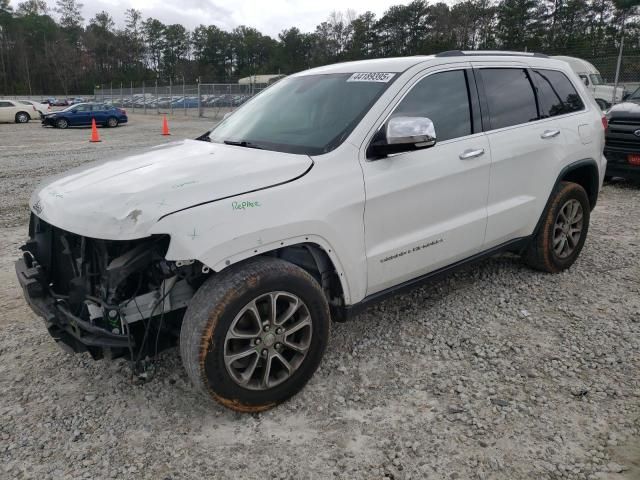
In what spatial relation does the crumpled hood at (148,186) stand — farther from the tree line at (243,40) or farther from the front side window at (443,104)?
the tree line at (243,40)

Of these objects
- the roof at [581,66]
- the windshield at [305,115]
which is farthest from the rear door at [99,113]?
the windshield at [305,115]

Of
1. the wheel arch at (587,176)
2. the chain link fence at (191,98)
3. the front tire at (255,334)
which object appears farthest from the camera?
the chain link fence at (191,98)

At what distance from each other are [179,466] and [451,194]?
7.54ft

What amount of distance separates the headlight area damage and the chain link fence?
1992 cm

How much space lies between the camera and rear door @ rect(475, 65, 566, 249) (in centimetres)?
374

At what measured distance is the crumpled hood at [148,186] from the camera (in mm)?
2406

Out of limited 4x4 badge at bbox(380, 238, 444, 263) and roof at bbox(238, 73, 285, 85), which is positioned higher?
roof at bbox(238, 73, 285, 85)

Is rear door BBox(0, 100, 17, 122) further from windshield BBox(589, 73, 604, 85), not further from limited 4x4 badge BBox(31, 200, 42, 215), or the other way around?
limited 4x4 badge BBox(31, 200, 42, 215)

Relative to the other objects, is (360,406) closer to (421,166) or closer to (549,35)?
(421,166)

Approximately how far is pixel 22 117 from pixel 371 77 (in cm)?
2961

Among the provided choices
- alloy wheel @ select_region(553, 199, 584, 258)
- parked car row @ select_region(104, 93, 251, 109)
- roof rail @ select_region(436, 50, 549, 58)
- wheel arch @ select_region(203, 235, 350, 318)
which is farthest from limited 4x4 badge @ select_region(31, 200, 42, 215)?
parked car row @ select_region(104, 93, 251, 109)

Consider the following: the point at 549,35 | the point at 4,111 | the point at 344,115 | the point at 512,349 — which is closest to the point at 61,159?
the point at 344,115

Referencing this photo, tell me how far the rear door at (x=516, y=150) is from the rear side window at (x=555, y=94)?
80 millimetres

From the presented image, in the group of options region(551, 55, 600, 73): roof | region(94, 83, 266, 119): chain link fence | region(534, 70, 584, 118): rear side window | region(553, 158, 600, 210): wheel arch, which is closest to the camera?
region(534, 70, 584, 118): rear side window
